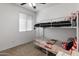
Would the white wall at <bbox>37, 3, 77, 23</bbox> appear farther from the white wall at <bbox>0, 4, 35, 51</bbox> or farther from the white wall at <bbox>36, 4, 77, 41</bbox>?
the white wall at <bbox>0, 4, 35, 51</bbox>

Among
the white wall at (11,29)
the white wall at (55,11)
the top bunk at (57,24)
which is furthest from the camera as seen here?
the white wall at (11,29)

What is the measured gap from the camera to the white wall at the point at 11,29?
6.88ft

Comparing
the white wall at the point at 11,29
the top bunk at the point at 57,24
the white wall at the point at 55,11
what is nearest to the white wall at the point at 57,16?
the white wall at the point at 55,11

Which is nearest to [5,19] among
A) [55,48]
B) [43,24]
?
[43,24]

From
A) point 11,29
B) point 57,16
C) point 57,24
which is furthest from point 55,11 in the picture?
point 11,29

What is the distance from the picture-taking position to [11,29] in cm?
234

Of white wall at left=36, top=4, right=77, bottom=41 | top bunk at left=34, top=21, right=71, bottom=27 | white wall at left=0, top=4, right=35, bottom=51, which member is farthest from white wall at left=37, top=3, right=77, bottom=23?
white wall at left=0, top=4, right=35, bottom=51

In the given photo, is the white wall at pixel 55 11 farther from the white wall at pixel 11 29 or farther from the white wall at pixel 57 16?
the white wall at pixel 11 29

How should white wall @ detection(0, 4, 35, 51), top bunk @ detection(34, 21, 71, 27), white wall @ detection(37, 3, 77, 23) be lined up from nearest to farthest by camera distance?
top bunk @ detection(34, 21, 71, 27) < white wall @ detection(37, 3, 77, 23) < white wall @ detection(0, 4, 35, 51)

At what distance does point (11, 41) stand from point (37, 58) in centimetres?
204

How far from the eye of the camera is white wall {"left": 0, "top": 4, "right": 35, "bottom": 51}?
2.10 m

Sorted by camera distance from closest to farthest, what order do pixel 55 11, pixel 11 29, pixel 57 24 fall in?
1. pixel 57 24
2. pixel 55 11
3. pixel 11 29

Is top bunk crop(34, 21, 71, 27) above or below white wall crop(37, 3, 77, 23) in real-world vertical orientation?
below

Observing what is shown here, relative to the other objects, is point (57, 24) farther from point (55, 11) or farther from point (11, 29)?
point (11, 29)
